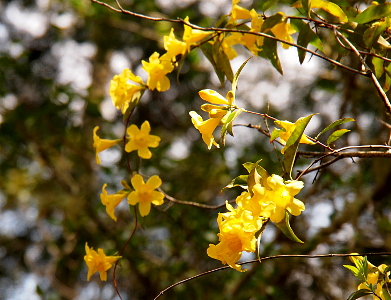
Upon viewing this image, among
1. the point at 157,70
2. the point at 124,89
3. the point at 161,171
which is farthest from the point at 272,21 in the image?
the point at 161,171

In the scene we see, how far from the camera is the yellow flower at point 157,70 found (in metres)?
1.16

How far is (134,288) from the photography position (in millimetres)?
3746

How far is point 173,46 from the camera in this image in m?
1.12

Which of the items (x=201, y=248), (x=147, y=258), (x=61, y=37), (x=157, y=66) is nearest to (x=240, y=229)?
(x=157, y=66)

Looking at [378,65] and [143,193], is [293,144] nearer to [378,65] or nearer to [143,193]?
[378,65]

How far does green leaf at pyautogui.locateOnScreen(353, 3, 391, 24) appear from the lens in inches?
38.5

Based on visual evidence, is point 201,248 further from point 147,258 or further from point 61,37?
point 61,37

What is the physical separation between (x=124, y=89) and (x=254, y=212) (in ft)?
1.90

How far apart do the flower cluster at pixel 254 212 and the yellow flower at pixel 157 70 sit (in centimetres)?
48

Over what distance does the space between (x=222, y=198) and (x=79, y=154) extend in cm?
128

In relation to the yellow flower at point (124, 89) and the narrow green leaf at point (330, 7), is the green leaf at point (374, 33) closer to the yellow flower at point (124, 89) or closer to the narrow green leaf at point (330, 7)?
the narrow green leaf at point (330, 7)

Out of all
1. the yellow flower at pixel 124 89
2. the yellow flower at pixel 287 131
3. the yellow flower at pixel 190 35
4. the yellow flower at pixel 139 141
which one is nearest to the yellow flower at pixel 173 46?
the yellow flower at pixel 190 35

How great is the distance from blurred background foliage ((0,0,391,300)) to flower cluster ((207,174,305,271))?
53 centimetres

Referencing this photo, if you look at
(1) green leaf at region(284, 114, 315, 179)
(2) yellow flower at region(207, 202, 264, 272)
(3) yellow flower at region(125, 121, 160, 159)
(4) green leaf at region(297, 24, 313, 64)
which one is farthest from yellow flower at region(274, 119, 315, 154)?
(3) yellow flower at region(125, 121, 160, 159)
